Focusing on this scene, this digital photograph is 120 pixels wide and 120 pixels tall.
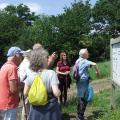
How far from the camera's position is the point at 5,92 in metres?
7.63

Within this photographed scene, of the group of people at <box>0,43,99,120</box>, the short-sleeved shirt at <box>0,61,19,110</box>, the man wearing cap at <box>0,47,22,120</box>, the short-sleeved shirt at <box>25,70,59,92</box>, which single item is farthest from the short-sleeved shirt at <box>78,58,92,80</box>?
the short-sleeved shirt at <box>25,70,59,92</box>

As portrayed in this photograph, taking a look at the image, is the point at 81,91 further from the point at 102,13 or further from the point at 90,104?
the point at 102,13

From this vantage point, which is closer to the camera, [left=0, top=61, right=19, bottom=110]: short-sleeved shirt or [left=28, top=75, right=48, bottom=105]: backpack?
[left=28, top=75, right=48, bottom=105]: backpack

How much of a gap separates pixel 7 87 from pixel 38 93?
1168mm

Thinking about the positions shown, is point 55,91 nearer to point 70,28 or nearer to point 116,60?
point 116,60

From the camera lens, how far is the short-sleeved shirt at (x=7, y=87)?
7.57m

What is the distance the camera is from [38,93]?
259 inches

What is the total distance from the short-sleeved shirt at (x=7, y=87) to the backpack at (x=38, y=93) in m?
0.93

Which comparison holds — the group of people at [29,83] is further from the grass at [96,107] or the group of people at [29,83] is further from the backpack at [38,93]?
the grass at [96,107]

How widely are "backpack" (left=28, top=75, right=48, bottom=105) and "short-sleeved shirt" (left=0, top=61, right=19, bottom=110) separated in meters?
0.93

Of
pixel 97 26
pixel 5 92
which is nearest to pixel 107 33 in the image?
pixel 97 26

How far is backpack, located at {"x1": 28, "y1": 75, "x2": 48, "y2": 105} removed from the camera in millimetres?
6562

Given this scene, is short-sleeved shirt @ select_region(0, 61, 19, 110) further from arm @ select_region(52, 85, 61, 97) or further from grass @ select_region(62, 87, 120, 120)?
grass @ select_region(62, 87, 120, 120)

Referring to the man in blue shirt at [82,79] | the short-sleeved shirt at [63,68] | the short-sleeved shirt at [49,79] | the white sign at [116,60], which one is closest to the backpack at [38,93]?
the short-sleeved shirt at [49,79]
